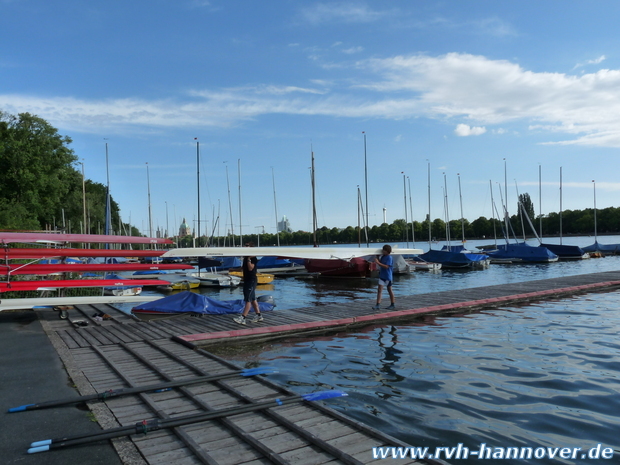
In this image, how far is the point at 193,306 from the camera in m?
15.3

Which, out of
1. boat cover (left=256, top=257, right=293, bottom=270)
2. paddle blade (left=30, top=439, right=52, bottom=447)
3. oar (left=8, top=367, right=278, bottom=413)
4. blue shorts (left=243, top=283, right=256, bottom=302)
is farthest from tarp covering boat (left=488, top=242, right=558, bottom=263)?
paddle blade (left=30, top=439, right=52, bottom=447)

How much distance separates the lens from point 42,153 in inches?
2005

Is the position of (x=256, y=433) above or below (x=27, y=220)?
below

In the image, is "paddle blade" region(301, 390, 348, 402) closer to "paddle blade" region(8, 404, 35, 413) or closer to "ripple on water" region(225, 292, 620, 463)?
"ripple on water" region(225, 292, 620, 463)

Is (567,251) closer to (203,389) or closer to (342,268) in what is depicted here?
(342,268)

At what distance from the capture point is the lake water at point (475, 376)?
21.0 feet

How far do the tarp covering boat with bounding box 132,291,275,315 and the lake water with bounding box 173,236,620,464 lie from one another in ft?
12.1

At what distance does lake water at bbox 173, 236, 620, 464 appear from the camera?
6.39 m

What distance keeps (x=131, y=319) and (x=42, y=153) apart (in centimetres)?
4518

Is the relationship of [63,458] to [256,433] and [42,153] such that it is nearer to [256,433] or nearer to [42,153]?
[256,433]

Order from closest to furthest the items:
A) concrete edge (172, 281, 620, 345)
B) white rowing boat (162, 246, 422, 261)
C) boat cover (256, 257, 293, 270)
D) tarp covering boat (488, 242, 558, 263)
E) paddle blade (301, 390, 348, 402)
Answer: paddle blade (301, 390, 348, 402)
concrete edge (172, 281, 620, 345)
white rowing boat (162, 246, 422, 261)
boat cover (256, 257, 293, 270)
tarp covering boat (488, 242, 558, 263)

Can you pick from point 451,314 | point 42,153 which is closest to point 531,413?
point 451,314

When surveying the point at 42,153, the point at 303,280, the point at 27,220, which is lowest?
the point at 303,280

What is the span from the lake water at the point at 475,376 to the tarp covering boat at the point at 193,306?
3677 millimetres
